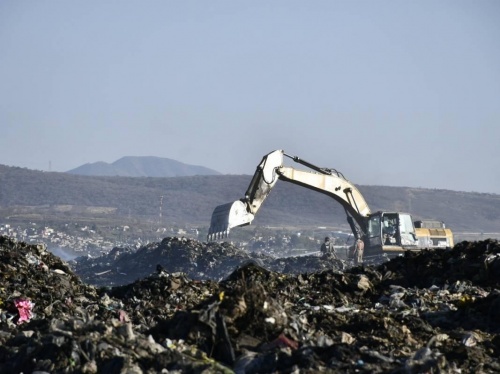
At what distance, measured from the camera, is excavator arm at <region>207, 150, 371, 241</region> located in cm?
3022

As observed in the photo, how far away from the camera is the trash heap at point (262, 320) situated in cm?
939

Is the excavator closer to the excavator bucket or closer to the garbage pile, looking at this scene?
the excavator bucket

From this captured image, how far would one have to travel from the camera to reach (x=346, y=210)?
36156 millimetres

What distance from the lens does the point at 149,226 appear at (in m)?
105

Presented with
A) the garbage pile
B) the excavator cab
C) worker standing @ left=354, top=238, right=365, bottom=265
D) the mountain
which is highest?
the mountain

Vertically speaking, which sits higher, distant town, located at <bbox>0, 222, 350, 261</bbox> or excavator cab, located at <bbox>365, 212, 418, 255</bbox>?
excavator cab, located at <bbox>365, 212, 418, 255</bbox>

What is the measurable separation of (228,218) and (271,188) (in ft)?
8.37

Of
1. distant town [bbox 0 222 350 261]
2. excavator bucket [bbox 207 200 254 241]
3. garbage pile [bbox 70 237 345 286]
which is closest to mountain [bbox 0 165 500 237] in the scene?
distant town [bbox 0 222 350 261]

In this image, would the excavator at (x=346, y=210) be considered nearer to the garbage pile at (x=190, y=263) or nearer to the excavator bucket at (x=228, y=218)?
the excavator bucket at (x=228, y=218)

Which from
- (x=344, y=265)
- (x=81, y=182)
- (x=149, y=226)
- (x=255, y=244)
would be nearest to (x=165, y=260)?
(x=344, y=265)

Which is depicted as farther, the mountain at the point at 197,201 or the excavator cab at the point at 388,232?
the mountain at the point at 197,201

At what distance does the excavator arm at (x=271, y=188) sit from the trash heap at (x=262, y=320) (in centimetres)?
1043

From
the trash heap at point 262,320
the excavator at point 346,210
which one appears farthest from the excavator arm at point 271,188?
the trash heap at point 262,320

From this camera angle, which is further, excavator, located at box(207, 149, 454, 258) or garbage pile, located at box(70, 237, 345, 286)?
garbage pile, located at box(70, 237, 345, 286)
